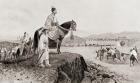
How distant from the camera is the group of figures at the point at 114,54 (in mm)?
8758

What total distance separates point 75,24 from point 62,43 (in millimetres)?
436

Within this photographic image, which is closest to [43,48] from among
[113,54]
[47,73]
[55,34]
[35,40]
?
[35,40]

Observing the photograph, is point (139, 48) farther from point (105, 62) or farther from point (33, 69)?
point (33, 69)

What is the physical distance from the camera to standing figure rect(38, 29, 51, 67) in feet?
27.4

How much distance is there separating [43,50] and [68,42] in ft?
1.51

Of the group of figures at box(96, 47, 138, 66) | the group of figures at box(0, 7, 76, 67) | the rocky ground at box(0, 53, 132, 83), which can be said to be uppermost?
the group of figures at box(0, 7, 76, 67)

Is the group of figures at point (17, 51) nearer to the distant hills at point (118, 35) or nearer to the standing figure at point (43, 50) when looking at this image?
the standing figure at point (43, 50)

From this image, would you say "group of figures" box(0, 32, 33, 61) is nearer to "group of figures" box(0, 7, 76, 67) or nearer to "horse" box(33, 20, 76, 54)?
"group of figures" box(0, 7, 76, 67)

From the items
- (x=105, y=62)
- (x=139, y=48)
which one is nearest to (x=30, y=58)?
(x=105, y=62)

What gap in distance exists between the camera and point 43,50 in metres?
8.38

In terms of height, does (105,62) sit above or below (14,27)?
below

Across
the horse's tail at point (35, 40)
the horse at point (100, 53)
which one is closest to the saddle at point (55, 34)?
the horse's tail at point (35, 40)

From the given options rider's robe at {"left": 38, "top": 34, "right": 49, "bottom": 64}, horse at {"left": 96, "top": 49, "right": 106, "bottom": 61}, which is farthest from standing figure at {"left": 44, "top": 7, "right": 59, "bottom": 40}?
horse at {"left": 96, "top": 49, "right": 106, "bottom": 61}

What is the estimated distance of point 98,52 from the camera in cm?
873
